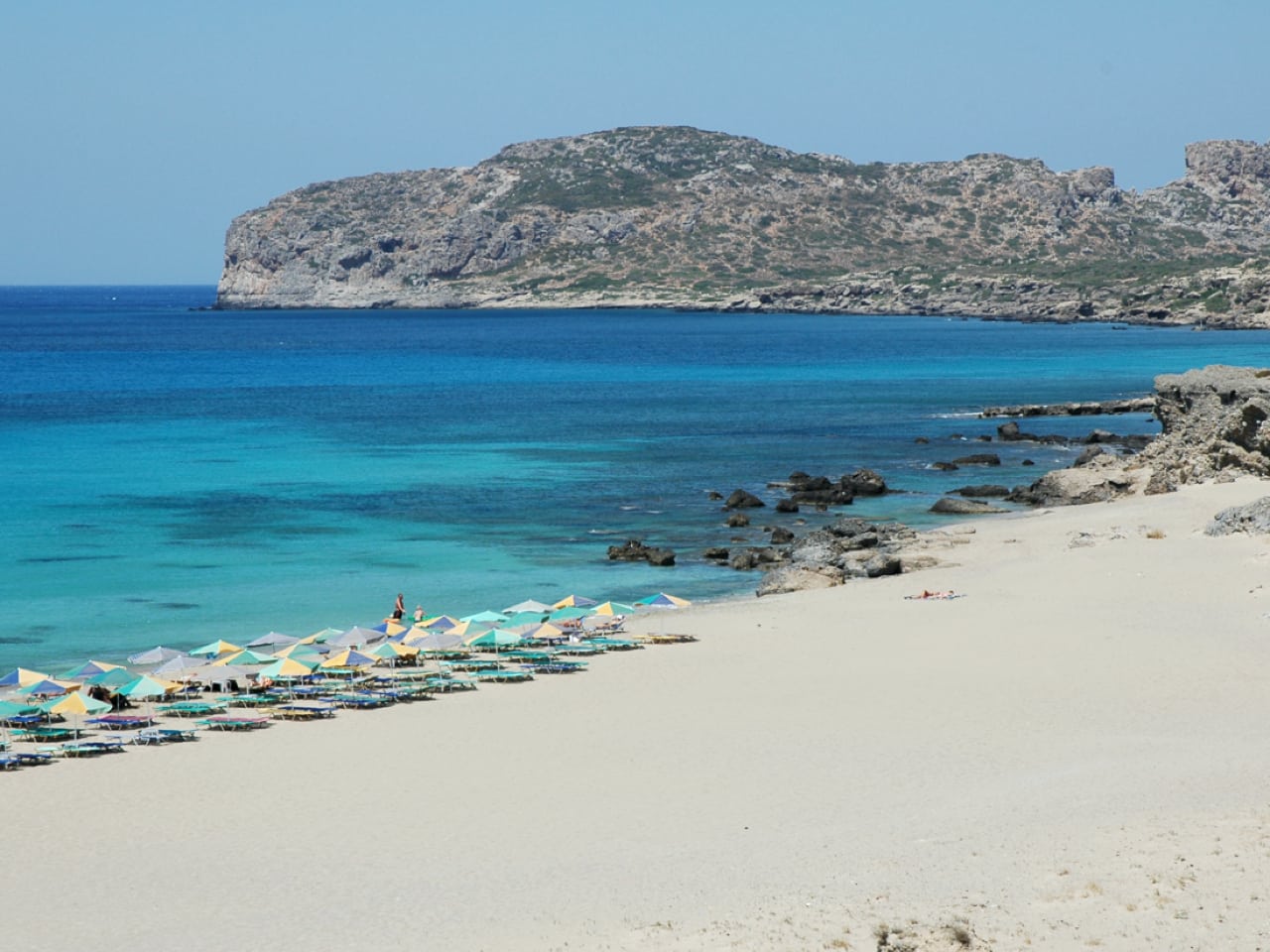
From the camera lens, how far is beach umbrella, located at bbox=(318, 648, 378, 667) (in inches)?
1078

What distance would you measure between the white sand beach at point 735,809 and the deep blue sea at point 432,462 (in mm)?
9958

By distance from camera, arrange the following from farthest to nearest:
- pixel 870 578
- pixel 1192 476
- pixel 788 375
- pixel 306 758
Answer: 1. pixel 788 375
2. pixel 1192 476
3. pixel 870 578
4. pixel 306 758

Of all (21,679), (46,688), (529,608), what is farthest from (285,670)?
(529,608)

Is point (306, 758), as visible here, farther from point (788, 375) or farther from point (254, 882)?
point (788, 375)

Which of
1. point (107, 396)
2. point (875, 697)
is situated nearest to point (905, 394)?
point (107, 396)

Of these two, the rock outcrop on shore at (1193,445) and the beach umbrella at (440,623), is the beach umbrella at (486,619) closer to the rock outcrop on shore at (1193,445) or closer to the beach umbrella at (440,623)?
the beach umbrella at (440,623)

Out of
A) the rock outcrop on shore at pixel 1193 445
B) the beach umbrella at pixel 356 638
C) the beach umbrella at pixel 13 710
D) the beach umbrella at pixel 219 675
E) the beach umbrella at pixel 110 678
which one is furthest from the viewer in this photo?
the rock outcrop on shore at pixel 1193 445

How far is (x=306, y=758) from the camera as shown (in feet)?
70.5

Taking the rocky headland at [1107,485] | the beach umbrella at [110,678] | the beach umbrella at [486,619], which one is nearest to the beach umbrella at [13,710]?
the beach umbrella at [110,678]

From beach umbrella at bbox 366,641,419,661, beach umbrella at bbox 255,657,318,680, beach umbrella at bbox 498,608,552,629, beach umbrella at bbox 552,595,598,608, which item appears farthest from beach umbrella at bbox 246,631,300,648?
beach umbrella at bbox 552,595,598,608

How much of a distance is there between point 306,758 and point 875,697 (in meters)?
9.14

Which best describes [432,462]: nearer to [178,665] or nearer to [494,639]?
[494,639]

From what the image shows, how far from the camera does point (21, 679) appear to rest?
25.5 metres

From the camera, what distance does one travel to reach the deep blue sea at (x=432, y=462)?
36250 mm
